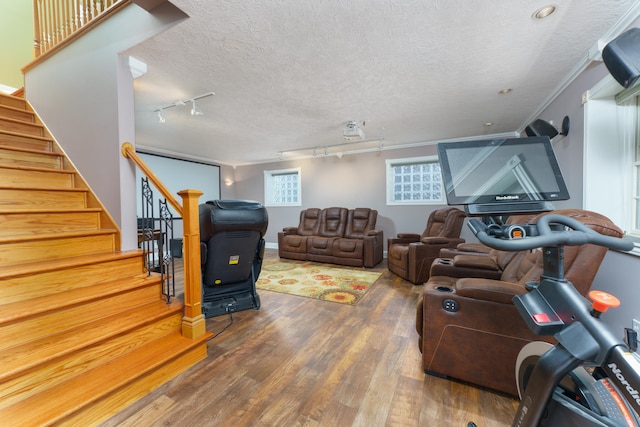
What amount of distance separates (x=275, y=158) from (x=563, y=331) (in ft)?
20.0

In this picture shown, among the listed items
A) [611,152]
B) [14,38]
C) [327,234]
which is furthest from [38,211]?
[611,152]

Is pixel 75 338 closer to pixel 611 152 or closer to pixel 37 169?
pixel 37 169

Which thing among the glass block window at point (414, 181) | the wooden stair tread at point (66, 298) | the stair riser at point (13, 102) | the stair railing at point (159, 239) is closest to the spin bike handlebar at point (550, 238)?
the stair railing at point (159, 239)

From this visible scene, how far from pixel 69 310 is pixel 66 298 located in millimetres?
97

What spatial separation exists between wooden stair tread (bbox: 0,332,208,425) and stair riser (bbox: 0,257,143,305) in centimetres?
60

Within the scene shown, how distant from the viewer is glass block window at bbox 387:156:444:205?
16.1 ft

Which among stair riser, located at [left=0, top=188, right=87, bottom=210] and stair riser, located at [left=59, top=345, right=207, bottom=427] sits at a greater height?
stair riser, located at [left=0, top=188, right=87, bottom=210]

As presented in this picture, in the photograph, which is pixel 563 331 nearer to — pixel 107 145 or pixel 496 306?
pixel 496 306

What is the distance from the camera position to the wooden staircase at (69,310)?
1195 millimetres

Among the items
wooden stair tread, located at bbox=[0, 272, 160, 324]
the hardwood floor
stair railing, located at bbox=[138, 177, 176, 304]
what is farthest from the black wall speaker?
wooden stair tread, located at bbox=[0, 272, 160, 324]

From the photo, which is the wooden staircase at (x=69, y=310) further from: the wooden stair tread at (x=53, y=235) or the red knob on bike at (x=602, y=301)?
the red knob on bike at (x=602, y=301)

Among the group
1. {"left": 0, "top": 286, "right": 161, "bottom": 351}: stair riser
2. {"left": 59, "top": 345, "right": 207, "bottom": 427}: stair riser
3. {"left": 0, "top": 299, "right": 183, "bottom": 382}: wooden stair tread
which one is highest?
{"left": 0, "top": 286, "right": 161, "bottom": 351}: stair riser

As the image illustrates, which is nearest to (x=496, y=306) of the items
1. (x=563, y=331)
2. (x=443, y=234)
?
(x=563, y=331)

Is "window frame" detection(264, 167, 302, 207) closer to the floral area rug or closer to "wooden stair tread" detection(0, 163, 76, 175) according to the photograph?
the floral area rug
